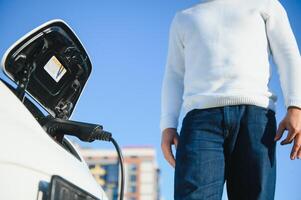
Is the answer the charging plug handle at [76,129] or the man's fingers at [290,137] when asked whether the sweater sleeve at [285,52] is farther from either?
the charging plug handle at [76,129]

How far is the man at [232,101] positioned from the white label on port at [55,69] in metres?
0.46

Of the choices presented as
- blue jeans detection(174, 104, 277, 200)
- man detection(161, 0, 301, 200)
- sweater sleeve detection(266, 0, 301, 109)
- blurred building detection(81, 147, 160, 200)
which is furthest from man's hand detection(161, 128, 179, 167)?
blurred building detection(81, 147, 160, 200)

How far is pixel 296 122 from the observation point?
1.41m

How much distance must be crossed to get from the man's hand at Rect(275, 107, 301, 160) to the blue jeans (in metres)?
0.04

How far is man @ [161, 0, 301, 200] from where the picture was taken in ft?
4.63

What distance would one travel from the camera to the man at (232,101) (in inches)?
55.5

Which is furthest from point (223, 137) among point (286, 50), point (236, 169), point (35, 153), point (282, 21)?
point (35, 153)

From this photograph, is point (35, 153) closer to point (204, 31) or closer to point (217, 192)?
point (217, 192)

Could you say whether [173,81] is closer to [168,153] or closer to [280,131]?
[168,153]

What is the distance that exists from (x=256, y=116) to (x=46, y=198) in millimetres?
790

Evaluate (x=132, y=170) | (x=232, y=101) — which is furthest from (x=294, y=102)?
(x=132, y=170)

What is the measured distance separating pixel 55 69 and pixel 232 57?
0.65 meters

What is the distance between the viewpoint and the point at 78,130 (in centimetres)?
152

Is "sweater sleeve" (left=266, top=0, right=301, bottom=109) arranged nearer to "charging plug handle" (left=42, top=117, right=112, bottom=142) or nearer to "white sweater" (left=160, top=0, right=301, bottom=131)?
"white sweater" (left=160, top=0, right=301, bottom=131)
